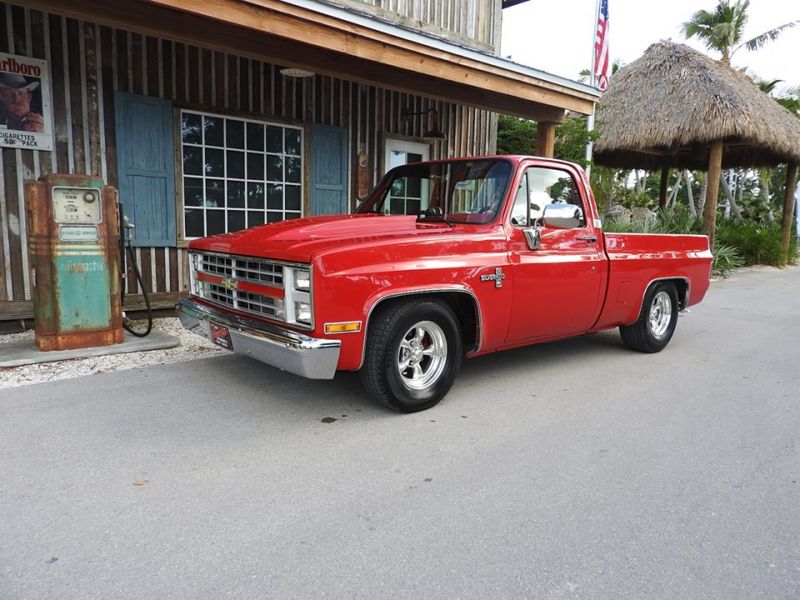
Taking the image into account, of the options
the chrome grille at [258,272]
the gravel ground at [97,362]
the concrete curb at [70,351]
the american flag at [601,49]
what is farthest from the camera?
the american flag at [601,49]

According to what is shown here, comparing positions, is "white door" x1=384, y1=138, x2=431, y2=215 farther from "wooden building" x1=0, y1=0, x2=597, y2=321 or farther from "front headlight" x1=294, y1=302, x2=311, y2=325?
"front headlight" x1=294, y1=302, x2=311, y2=325

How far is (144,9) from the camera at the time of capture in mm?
5305

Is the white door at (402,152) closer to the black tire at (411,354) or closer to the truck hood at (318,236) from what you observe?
the truck hood at (318,236)

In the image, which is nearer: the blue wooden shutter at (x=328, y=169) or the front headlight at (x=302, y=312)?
the front headlight at (x=302, y=312)

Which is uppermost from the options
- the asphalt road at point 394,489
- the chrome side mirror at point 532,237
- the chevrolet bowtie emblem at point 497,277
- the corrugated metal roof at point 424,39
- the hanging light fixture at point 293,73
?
the corrugated metal roof at point 424,39

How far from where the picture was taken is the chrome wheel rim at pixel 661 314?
6354 mm

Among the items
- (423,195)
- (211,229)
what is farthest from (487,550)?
(211,229)

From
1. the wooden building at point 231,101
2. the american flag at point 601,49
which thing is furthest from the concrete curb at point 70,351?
the american flag at point 601,49

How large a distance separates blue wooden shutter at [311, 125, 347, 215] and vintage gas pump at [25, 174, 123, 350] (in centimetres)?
353

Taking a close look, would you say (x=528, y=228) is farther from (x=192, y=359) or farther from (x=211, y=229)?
(x=211, y=229)

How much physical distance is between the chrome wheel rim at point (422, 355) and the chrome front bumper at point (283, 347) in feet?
2.12

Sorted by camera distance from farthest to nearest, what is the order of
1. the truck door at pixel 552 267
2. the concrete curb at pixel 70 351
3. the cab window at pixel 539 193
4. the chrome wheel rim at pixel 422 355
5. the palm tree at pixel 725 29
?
the palm tree at pixel 725 29 < the concrete curb at pixel 70 351 < the cab window at pixel 539 193 < the truck door at pixel 552 267 < the chrome wheel rim at pixel 422 355

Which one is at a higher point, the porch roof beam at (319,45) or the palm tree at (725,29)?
the palm tree at (725,29)

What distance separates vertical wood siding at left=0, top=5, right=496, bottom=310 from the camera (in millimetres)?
6273
